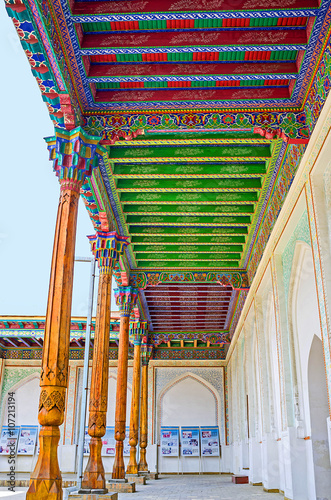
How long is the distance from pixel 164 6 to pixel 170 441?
58.5 ft

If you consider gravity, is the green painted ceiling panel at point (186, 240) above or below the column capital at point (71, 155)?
above

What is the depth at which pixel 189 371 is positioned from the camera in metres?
21.3

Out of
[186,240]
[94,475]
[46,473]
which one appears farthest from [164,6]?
[94,475]

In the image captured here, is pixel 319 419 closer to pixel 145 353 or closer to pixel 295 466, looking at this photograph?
pixel 295 466

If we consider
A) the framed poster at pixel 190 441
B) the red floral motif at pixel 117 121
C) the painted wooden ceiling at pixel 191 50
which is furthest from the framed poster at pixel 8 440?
the painted wooden ceiling at pixel 191 50

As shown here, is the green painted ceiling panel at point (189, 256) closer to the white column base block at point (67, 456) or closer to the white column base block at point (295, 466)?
the white column base block at point (295, 466)

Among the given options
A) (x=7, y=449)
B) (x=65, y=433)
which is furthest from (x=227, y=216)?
(x=7, y=449)

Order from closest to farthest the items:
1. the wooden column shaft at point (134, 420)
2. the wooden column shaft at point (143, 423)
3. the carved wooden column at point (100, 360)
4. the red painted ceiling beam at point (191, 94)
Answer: the red painted ceiling beam at point (191, 94) → the carved wooden column at point (100, 360) → the wooden column shaft at point (134, 420) → the wooden column shaft at point (143, 423)

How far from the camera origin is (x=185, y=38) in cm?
641

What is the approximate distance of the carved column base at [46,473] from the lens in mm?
5195

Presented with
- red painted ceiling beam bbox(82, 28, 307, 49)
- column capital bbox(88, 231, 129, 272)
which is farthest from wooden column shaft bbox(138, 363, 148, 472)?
red painted ceiling beam bbox(82, 28, 307, 49)

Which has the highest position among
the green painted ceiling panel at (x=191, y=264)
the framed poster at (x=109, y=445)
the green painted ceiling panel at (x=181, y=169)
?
the green painted ceiling panel at (x=181, y=169)

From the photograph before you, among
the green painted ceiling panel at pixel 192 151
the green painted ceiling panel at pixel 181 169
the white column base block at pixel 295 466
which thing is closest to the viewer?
the white column base block at pixel 295 466

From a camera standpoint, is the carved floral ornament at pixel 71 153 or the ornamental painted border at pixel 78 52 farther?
the carved floral ornament at pixel 71 153
